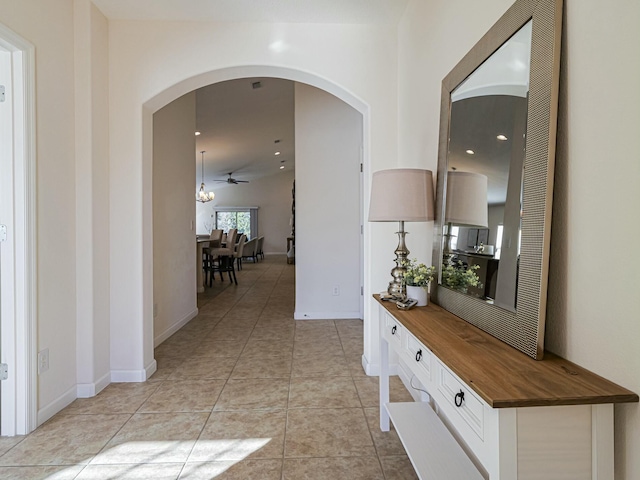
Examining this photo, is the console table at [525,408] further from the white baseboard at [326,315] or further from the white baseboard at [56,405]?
the white baseboard at [326,315]

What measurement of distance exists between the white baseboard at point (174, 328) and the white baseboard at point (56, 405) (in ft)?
3.72

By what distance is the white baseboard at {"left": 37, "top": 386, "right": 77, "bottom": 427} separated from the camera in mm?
2107

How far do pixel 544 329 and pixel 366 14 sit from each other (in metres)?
2.48

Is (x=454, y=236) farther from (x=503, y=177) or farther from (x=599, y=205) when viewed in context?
(x=599, y=205)

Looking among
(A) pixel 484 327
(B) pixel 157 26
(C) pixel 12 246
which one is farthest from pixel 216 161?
(A) pixel 484 327

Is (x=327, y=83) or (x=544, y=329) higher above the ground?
(x=327, y=83)

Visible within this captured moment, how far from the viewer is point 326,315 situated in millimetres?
4695

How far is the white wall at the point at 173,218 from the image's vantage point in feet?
12.1

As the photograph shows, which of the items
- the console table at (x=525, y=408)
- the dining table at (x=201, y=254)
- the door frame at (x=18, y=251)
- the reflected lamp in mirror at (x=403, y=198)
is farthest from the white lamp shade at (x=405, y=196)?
the dining table at (x=201, y=254)

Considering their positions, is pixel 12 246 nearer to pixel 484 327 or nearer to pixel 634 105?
pixel 484 327

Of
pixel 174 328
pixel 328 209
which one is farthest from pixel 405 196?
pixel 174 328

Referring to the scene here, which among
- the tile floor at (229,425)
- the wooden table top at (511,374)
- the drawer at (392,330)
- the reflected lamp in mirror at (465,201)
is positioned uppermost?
the reflected lamp in mirror at (465,201)

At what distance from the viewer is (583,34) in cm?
98

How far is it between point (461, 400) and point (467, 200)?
916mm
